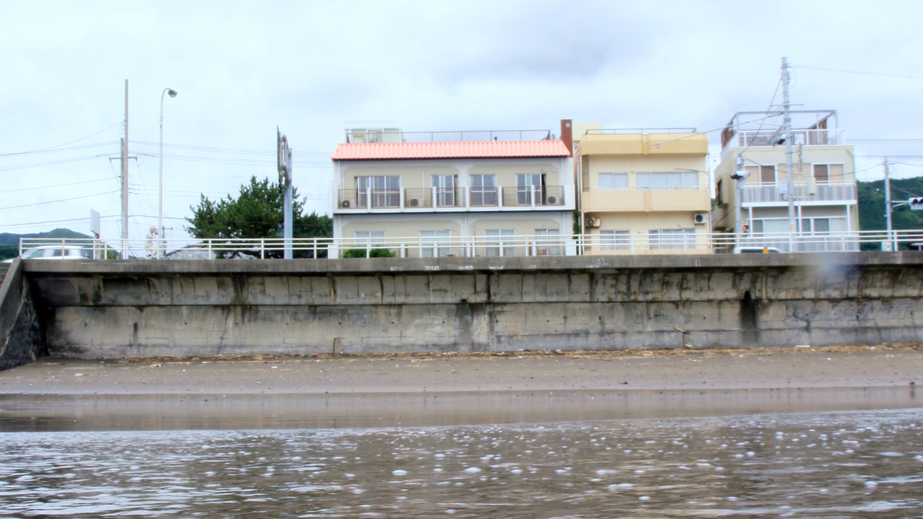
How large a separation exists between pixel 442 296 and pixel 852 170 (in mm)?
26864

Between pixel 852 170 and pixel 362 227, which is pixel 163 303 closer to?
pixel 362 227

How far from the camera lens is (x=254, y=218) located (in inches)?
1582

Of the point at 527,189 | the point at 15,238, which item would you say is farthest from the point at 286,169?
the point at 15,238

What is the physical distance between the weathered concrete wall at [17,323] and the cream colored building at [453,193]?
13756 millimetres

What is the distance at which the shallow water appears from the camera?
5543 mm

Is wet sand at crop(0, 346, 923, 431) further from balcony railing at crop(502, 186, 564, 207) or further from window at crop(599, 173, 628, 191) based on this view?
window at crop(599, 173, 628, 191)

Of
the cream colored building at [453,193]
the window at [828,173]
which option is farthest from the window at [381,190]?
the window at [828,173]

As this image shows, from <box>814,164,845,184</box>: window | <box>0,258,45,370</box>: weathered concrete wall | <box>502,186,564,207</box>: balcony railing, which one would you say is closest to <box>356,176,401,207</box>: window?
<box>502,186,564,207</box>: balcony railing

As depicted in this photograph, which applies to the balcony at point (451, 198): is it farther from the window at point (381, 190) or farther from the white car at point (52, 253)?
the white car at point (52, 253)

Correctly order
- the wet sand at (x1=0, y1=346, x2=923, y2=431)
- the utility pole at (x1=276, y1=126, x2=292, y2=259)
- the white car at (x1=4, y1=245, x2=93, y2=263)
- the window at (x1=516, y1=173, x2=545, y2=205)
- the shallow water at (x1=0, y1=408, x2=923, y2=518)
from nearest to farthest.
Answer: the shallow water at (x1=0, y1=408, x2=923, y2=518) < the wet sand at (x1=0, y1=346, x2=923, y2=431) < the white car at (x1=4, y1=245, x2=93, y2=263) < the utility pole at (x1=276, y1=126, x2=292, y2=259) < the window at (x1=516, y1=173, x2=545, y2=205)

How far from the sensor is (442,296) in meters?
20.4

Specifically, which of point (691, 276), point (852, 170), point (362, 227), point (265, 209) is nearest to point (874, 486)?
point (691, 276)

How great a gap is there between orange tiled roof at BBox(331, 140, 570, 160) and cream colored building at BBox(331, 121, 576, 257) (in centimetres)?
5

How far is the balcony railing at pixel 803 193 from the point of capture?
1357 inches
